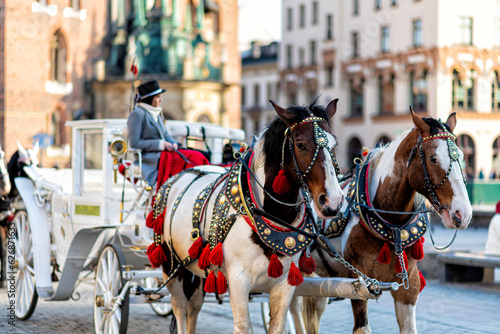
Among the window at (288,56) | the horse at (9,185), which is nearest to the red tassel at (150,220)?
the horse at (9,185)

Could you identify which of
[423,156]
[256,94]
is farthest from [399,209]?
[256,94]

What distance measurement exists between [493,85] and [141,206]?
147ft

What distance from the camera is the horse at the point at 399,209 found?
5.19m

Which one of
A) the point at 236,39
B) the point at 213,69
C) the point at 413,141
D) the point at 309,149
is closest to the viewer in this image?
the point at 309,149

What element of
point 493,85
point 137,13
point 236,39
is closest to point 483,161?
point 493,85

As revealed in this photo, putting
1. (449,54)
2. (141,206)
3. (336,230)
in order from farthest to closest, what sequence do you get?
(449,54)
(141,206)
(336,230)

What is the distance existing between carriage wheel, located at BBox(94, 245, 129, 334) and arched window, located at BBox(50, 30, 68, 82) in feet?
99.3

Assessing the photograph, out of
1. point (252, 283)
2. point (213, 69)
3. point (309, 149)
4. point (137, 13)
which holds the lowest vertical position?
point (252, 283)

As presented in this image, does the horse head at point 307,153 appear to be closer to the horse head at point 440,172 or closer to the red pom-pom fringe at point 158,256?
the horse head at point 440,172

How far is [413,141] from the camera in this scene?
5.45 m

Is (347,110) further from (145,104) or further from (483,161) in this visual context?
(145,104)

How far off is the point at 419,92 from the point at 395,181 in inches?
1792

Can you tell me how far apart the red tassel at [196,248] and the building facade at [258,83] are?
5958 cm

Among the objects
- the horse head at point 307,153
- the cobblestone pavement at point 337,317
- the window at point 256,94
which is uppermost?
the window at point 256,94
